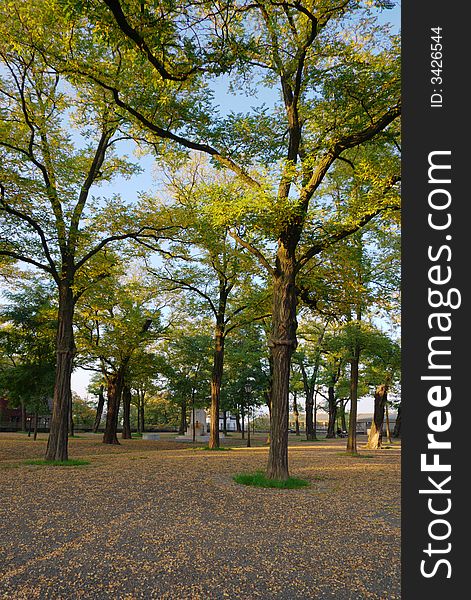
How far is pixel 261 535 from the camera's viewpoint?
650cm

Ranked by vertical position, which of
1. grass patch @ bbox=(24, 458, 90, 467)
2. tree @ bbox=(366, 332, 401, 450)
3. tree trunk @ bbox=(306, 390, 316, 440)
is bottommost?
tree trunk @ bbox=(306, 390, 316, 440)

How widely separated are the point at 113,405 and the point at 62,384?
1475 centimetres

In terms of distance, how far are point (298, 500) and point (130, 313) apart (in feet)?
63.2

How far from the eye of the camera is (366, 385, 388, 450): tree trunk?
2812 centimetres

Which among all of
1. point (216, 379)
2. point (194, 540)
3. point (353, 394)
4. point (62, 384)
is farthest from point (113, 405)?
point (194, 540)

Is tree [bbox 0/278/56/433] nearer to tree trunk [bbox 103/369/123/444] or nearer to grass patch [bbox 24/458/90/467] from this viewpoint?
tree trunk [bbox 103/369/123/444]

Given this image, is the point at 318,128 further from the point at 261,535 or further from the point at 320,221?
the point at 261,535

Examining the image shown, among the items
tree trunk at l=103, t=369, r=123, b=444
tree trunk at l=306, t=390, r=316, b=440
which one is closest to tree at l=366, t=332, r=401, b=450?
tree trunk at l=306, t=390, r=316, b=440

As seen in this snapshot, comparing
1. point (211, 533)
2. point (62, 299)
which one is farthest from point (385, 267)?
point (211, 533)

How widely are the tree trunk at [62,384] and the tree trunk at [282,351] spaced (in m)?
7.66

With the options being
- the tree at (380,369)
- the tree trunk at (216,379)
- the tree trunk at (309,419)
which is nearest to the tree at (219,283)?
the tree trunk at (216,379)

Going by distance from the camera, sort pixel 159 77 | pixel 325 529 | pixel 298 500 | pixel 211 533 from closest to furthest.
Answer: pixel 211 533 → pixel 325 529 → pixel 298 500 → pixel 159 77

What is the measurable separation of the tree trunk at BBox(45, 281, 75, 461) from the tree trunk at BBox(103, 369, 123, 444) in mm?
13313

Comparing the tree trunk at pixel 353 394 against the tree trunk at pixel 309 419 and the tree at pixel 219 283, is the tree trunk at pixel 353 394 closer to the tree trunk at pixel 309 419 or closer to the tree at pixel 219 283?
the tree at pixel 219 283
